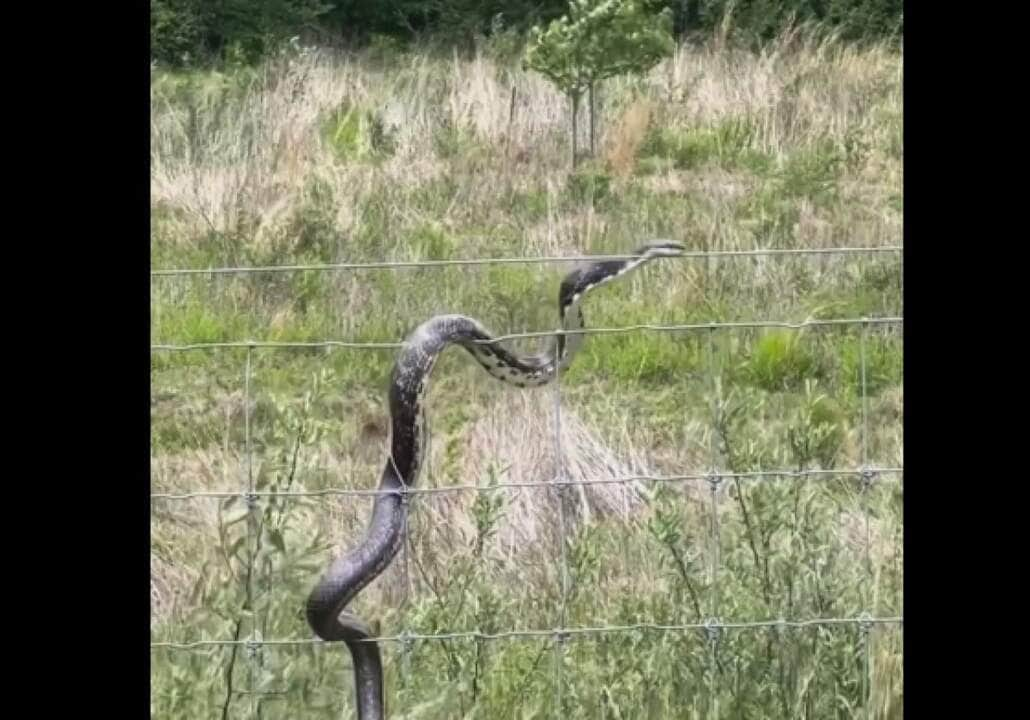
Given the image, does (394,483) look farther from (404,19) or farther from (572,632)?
(404,19)

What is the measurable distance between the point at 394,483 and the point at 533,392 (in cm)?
134

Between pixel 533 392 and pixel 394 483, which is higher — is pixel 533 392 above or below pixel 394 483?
above

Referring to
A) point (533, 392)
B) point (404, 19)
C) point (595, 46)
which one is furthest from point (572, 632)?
point (404, 19)

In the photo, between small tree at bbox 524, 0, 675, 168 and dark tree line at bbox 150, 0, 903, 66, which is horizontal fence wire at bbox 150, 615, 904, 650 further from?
dark tree line at bbox 150, 0, 903, 66

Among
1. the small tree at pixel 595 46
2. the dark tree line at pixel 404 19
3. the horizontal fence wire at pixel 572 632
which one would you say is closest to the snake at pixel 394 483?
the horizontal fence wire at pixel 572 632

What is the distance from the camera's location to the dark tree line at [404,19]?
1081 cm

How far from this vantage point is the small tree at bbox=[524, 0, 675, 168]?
9102 millimetres

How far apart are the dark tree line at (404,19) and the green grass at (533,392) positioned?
2.49 ft

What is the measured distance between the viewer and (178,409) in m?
6.33

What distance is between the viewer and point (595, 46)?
9.26 meters

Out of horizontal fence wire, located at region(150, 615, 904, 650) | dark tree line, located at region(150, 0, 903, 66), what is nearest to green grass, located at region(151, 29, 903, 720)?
horizontal fence wire, located at region(150, 615, 904, 650)

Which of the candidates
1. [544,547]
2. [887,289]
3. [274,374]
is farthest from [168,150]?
[544,547]

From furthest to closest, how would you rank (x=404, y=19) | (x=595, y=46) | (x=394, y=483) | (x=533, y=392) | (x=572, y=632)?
(x=404, y=19) < (x=595, y=46) < (x=533, y=392) < (x=394, y=483) < (x=572, y=632)

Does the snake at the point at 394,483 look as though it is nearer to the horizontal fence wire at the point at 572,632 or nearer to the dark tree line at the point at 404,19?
the horizontal fence wire at the point at 572,632
